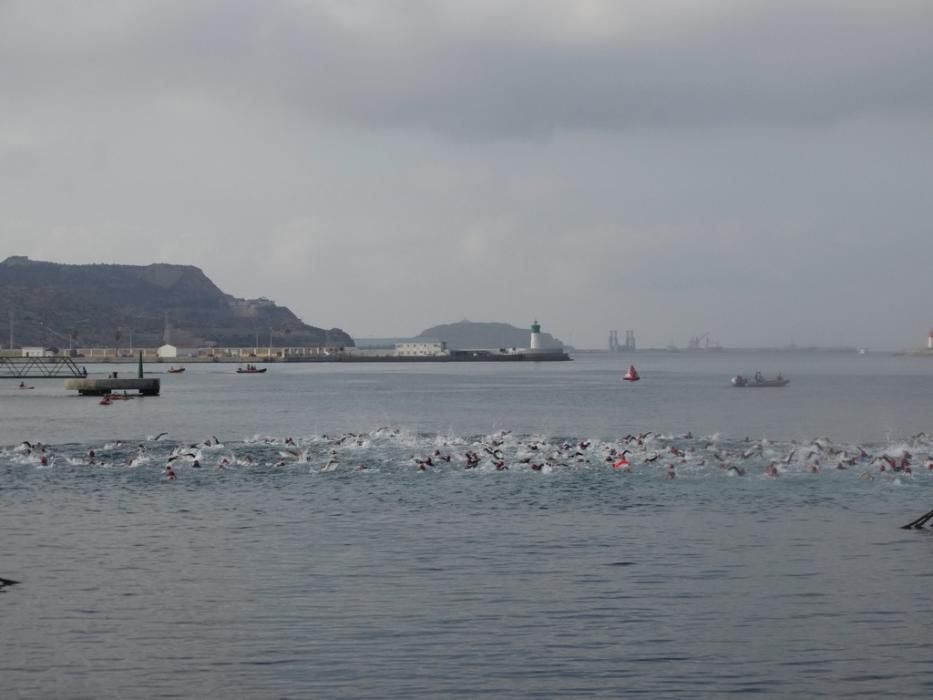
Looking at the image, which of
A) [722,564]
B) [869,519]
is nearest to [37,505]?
[722,564]

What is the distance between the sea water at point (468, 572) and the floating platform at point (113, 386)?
7634 cm

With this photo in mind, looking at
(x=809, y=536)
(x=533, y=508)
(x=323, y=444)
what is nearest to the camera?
(x=809, y=536)

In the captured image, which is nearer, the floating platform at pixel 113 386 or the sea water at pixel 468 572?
the sea water at pixel 468 572

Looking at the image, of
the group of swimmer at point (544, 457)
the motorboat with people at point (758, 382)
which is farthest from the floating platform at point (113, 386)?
the motorboat with people at point (758, 382)

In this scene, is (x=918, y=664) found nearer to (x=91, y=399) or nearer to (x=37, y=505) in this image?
(x=37, y=505)

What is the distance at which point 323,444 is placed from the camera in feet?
180

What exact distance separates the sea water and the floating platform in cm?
7634

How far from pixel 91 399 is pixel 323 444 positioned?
2983 inches

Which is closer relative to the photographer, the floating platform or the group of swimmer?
the group of swimmer

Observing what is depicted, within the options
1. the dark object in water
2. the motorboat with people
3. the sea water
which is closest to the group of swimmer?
the sea water

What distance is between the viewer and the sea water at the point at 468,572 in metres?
16.4

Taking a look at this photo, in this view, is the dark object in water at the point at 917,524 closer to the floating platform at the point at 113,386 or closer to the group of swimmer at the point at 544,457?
the group of swimmer at the point at 544,457

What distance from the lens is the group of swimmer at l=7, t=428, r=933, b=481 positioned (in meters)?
42.6

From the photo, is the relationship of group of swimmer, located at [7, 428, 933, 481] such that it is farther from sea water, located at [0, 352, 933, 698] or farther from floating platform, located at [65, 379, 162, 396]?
floating platform, located at [65, 379, 162, 396]
